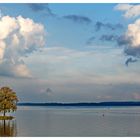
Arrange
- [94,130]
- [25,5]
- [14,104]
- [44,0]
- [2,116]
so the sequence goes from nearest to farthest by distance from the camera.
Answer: [44,0]
[25,5]
[94,130]
[14,104]
[2,116]

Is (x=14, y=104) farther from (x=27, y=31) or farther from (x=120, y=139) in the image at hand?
(x=120, y=139)

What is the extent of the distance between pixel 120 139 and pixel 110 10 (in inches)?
95.4

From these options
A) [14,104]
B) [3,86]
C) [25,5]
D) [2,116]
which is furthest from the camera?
[2,116]

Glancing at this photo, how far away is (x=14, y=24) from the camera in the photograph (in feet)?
31.5

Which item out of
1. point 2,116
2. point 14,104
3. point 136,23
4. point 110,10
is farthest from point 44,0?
point 2,116

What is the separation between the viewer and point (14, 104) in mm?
14109

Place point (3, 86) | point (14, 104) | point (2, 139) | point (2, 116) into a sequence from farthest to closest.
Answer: point (2, 116) < point (14, 104) < point (3, 86) < point (2, 139)

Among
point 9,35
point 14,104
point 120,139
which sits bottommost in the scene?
point 120,139

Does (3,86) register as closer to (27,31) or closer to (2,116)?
(27,31)

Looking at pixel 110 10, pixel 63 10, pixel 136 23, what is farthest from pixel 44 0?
pixel 136 23

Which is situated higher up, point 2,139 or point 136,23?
point 136,23

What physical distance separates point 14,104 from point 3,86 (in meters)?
2.66

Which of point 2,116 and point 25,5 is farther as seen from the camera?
point 2,116

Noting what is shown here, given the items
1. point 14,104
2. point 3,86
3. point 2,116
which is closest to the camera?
point 3,86
